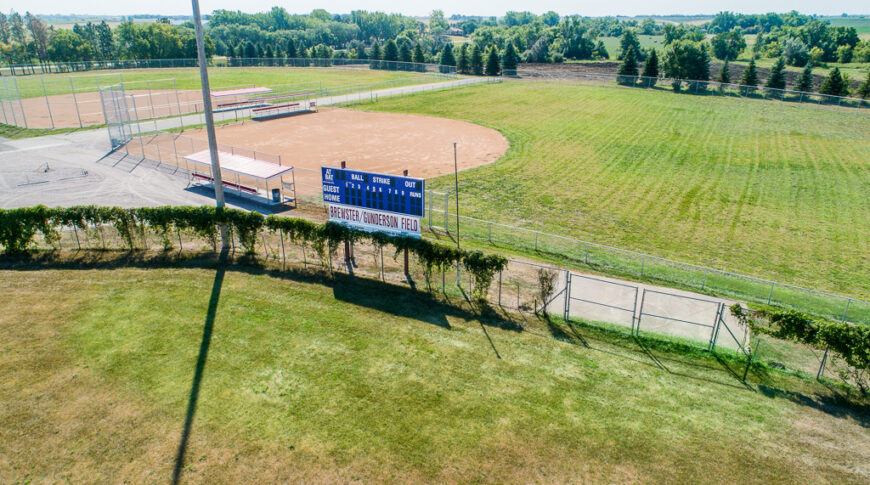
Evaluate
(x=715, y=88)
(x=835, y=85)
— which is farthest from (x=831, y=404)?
(x=835, y=85)

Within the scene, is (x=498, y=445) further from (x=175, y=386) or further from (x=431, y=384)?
(x=175, y=386)

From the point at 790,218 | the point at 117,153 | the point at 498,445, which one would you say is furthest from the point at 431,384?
Result: the point at 117,153

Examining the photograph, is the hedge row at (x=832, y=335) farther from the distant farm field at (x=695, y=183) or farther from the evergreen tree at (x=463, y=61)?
the evergreen tree at (x=463, y=61)

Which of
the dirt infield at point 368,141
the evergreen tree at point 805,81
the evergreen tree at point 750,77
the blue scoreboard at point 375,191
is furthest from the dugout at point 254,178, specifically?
the evergreen tree at point 805,81

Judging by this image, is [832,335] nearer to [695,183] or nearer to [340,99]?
[695,183]

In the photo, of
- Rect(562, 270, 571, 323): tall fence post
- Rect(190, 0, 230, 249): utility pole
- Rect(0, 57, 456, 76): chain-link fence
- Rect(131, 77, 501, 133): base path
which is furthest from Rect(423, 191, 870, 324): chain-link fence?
Rect(0, 57, 456, 76): chain-link fence

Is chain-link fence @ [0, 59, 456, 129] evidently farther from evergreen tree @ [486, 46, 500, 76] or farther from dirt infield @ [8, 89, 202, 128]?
evergreen tree @ [486, 46, 500, 76]
